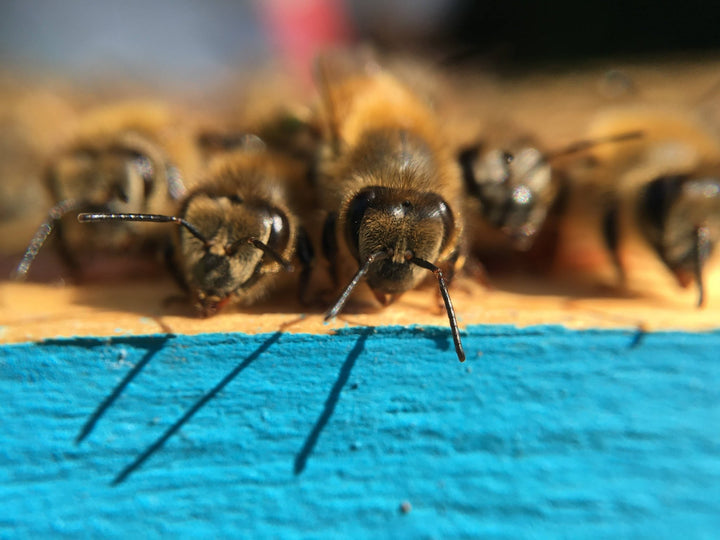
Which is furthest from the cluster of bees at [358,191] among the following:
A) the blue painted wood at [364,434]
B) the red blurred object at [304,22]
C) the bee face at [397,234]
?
the red blurred object at [304,22]

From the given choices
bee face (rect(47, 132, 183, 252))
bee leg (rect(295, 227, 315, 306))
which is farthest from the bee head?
bee face (rect(47, 132, 183, 252))

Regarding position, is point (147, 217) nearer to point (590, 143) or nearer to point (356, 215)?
point (356, 215)

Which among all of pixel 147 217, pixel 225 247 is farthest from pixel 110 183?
pixel 225 247

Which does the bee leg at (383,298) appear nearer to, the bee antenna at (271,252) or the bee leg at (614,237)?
the bee antenna at (271,252)

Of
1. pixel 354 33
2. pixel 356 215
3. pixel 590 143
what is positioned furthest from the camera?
pixel 354 33

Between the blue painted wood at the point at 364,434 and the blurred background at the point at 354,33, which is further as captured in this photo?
the blurred background at the point at 354,33

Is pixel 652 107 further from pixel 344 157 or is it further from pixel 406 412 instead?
pixel 406 412

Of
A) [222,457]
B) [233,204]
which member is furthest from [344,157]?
[222,457]
